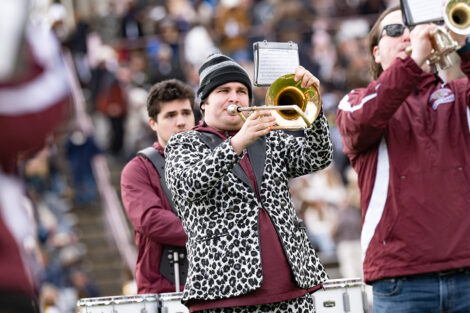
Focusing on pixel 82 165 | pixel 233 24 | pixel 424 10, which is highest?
pixel 233 24

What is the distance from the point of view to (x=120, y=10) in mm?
22844

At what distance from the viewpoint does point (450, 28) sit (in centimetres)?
502

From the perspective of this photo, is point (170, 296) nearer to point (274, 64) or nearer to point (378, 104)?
point (274, 64)

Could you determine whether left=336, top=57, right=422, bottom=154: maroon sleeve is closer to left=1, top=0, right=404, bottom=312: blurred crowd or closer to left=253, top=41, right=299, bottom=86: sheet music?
left=253, top=41, right=299, bottom=86: sheet music

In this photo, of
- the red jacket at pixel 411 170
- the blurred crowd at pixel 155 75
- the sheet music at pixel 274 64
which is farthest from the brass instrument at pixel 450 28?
the blurred crowd at pixel 155 75

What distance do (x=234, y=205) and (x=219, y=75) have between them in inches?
31.8

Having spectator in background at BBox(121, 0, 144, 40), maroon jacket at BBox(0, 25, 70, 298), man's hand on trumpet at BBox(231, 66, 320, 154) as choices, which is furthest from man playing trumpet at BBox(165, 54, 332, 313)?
spectator in background at BBox(121, 0, 144, 40)

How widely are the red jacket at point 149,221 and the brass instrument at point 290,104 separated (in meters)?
1.24

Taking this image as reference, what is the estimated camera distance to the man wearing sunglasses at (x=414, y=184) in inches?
197

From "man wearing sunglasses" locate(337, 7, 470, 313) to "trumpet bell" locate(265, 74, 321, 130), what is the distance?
0.19 metres

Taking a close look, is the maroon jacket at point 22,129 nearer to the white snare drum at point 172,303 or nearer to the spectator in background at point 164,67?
the white snare drum at point 172,303

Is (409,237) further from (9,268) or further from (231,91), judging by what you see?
(9,268)

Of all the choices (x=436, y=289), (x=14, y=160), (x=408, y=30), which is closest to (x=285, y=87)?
(x=408, y=30)

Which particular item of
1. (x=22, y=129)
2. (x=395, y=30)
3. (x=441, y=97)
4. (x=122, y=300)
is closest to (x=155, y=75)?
(x=122, y=300)
